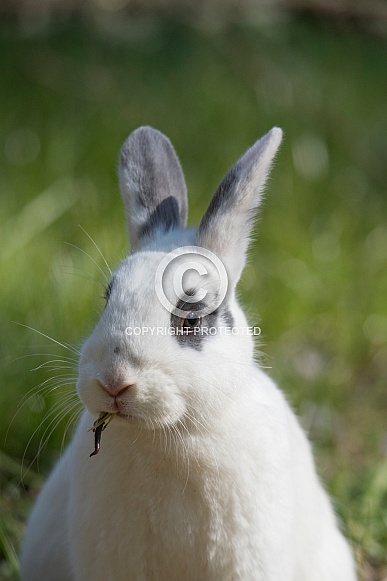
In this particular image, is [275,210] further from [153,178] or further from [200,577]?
[200,577]

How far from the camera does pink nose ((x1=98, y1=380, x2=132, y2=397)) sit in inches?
95.0

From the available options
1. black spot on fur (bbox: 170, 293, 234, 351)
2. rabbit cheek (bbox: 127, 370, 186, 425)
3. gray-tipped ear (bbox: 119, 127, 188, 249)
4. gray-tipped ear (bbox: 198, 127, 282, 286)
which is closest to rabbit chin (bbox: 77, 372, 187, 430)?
rabbit cheek (bbox: 127, 370, 186, 425)

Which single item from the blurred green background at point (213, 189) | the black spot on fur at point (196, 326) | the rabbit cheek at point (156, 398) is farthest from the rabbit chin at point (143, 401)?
the blurred green background at point (213, 189)

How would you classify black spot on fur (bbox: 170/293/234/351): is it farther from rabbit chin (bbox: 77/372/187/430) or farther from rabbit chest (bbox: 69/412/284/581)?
rabbit chest (bbox: 69/412/284/581)

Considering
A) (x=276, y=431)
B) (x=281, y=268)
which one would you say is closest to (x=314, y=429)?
(x=281, y=268)

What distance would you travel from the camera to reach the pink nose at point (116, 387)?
2412 millimetres

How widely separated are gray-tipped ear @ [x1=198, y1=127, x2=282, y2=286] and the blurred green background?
42cm

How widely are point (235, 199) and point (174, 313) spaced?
1.37ft

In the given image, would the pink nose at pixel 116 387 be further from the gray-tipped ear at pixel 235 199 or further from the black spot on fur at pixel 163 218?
the black spot on fur at pixel 163 218

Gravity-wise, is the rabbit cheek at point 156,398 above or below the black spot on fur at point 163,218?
below

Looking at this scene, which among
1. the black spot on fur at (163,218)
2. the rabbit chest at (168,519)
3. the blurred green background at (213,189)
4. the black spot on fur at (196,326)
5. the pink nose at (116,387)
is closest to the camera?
the pink nose at (116,387)

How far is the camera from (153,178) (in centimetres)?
304

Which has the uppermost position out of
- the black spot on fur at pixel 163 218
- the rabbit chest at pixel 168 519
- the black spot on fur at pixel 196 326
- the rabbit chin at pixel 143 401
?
the black spot on fur at pixel 163 218

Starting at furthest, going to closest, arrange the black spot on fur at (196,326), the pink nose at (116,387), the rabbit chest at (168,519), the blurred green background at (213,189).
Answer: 1. the blurred green background at (213,189)
2. the rabbit chest at (168,519)
3. the black spot on fur at (196,326)
4. the pink nose at (116,387)
